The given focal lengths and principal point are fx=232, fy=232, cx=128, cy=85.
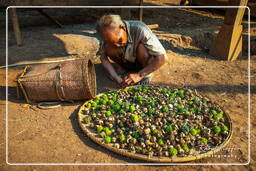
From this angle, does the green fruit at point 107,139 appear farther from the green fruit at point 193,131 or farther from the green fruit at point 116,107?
the green fruit at point 193,131

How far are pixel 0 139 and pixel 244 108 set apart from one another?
303 centimetres

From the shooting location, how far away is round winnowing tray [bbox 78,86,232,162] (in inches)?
90.7

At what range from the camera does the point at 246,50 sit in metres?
5.33

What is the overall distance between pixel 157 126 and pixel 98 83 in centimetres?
142

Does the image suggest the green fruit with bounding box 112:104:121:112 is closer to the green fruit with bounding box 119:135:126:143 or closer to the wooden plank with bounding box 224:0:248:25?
the green fruit with bounding box 119:135:126:143

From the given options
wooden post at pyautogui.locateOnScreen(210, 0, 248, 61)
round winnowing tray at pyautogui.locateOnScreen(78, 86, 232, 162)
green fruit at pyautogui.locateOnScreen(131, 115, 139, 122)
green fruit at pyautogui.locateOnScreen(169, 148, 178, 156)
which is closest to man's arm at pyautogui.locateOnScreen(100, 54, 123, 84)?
round winnowing tray at pyautogui.locateOnScreen(78, 86, 232, 162)

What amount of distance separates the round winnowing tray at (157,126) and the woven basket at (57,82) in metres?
0.25

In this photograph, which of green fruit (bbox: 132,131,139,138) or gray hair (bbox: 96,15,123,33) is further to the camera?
gray hair (bbox: 96,15,123,33)

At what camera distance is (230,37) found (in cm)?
463

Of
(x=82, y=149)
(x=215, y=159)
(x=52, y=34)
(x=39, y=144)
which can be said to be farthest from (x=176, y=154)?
(x=52, y=34)

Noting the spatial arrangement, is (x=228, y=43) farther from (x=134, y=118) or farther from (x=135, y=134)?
(x=135, y=134)

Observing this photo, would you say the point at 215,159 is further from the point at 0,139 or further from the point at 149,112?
the point at 0,139

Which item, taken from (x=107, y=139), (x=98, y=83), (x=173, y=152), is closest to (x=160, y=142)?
(x=173, y=152)

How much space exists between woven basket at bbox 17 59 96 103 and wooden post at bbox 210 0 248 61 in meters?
3.08
